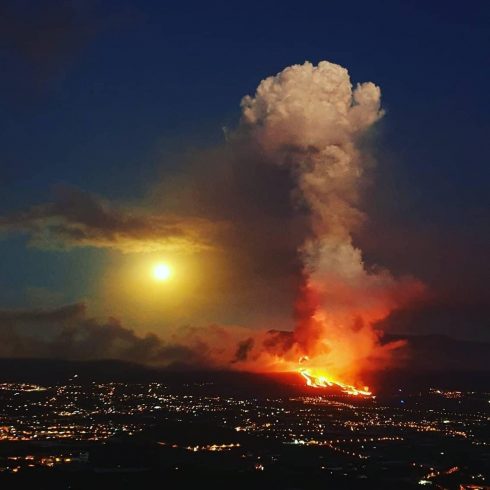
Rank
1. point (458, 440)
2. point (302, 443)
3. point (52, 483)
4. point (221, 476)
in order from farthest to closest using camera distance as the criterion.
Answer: point (458, 440)
point (302, 443)
point (221, 476)
point (52, 483)

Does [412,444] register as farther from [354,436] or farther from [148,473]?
[148,473]

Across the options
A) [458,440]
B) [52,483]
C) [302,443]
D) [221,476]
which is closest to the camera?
[52,483]

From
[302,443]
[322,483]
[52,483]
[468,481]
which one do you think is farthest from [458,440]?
[52,483]

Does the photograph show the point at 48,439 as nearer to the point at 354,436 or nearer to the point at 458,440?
the point at 354,436

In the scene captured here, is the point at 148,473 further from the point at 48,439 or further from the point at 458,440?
the point at 458,440

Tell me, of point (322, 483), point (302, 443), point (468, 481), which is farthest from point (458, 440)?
point (322, 483)

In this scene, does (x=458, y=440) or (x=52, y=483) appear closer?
(x=52, y=483)

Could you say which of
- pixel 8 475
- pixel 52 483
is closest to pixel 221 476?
pixel 52 483

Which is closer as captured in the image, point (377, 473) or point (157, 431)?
point (377, 473)
